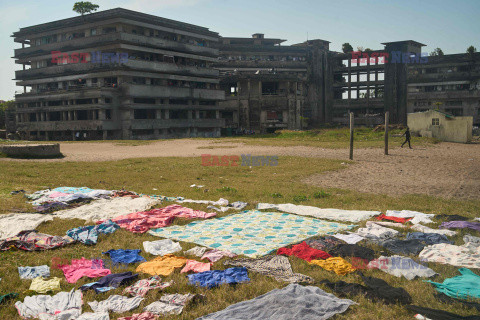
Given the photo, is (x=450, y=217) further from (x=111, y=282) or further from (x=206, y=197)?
(x=111, y=282)

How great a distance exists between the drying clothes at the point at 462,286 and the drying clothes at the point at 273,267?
5.93 feet

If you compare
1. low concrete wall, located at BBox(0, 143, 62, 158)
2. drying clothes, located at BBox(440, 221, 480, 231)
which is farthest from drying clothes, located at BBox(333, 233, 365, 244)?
low concrete wall, located at BBox(0, 143, 62, 158)

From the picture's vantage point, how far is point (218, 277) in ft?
20.5

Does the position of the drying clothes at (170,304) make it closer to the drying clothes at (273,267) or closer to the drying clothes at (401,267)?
the drying clothes at (273,267)

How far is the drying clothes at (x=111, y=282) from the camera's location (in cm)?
599

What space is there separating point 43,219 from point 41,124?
61722mm

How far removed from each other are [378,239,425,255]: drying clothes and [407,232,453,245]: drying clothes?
0.76 ft

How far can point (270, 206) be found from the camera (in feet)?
37.6

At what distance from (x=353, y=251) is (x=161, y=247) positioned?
11.7 feet

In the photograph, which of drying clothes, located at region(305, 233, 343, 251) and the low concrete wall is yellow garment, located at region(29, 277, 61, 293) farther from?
the low concrete wall

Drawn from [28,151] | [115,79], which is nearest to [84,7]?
[115,79]

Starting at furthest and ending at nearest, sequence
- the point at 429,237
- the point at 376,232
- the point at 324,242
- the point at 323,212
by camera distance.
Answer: the point at 323,212 < the point at 376,232 < the point at 429,237 < the point at 324,242

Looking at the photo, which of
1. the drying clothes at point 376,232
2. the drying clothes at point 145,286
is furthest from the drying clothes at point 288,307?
the drying clothes at point 376,232

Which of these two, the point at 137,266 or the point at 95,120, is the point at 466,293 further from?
the point at 95,120
